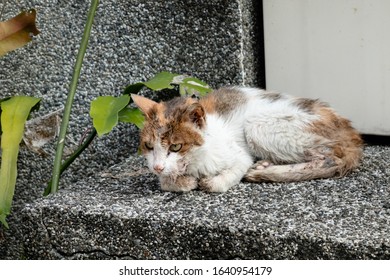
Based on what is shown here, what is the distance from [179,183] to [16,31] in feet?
3.93

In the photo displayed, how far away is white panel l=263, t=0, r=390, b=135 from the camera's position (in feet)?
15.0

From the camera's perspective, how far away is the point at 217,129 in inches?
154

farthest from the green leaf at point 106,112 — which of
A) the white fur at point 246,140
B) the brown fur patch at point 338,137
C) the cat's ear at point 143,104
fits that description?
the brown fur patch at point 338,137

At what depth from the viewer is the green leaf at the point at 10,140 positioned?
12.6ft

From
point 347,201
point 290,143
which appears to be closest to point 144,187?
point 290,143

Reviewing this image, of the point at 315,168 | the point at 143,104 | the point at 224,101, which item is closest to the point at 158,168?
the point at 143,104

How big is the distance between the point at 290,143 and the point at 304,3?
1.07 metres

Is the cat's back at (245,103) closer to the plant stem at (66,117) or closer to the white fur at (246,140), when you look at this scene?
the white fur at (246,140)

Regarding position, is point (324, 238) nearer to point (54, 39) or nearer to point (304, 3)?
point (304, 3)

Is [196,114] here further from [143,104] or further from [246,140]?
[246,140]

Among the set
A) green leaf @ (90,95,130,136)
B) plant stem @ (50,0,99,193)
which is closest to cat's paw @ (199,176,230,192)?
green leaf @ (90,95,130,136)

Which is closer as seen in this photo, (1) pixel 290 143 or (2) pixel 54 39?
(1) pixel 290 143

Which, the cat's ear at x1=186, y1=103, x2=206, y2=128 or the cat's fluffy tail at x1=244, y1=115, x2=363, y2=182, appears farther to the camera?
the cat's fluffy tail at x1=244, y1=115, x2=363, y2=182

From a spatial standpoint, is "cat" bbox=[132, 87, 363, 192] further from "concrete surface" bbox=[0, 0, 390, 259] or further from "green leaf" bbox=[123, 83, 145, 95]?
"green leaf" bbox=[123, 83, 145, 95]
